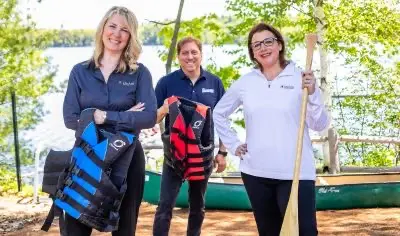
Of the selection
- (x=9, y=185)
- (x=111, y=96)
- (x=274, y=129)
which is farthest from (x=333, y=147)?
(x=111, y=96)

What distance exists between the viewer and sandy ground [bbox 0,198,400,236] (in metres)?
5.95

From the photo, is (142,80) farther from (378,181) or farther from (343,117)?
(343,117)

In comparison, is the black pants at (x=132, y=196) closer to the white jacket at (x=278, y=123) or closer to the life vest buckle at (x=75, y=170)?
the life vest buckle at (x=75, y=170)

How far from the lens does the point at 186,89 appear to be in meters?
4.46

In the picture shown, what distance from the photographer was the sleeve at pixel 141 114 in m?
3.16

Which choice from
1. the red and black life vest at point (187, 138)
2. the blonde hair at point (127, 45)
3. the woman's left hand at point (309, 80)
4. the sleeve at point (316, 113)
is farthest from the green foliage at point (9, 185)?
the woman's left hand at point (309, 80)

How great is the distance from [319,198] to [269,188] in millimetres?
3885

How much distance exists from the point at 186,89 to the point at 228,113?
0.91 m

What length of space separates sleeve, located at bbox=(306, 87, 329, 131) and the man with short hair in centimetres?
124

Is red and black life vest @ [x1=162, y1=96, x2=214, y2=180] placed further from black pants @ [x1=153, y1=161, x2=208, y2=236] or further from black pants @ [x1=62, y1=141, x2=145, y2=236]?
black pants @ [x1=62, y1=141, x2=145, y2=236]

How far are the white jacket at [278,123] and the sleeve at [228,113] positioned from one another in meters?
0.16

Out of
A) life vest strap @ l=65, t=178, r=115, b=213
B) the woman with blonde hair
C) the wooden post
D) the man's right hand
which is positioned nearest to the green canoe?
the wooden post

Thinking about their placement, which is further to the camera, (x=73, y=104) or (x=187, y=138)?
(x=187, y=138)

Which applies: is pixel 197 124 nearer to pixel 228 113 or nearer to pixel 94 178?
pixel 228 113
